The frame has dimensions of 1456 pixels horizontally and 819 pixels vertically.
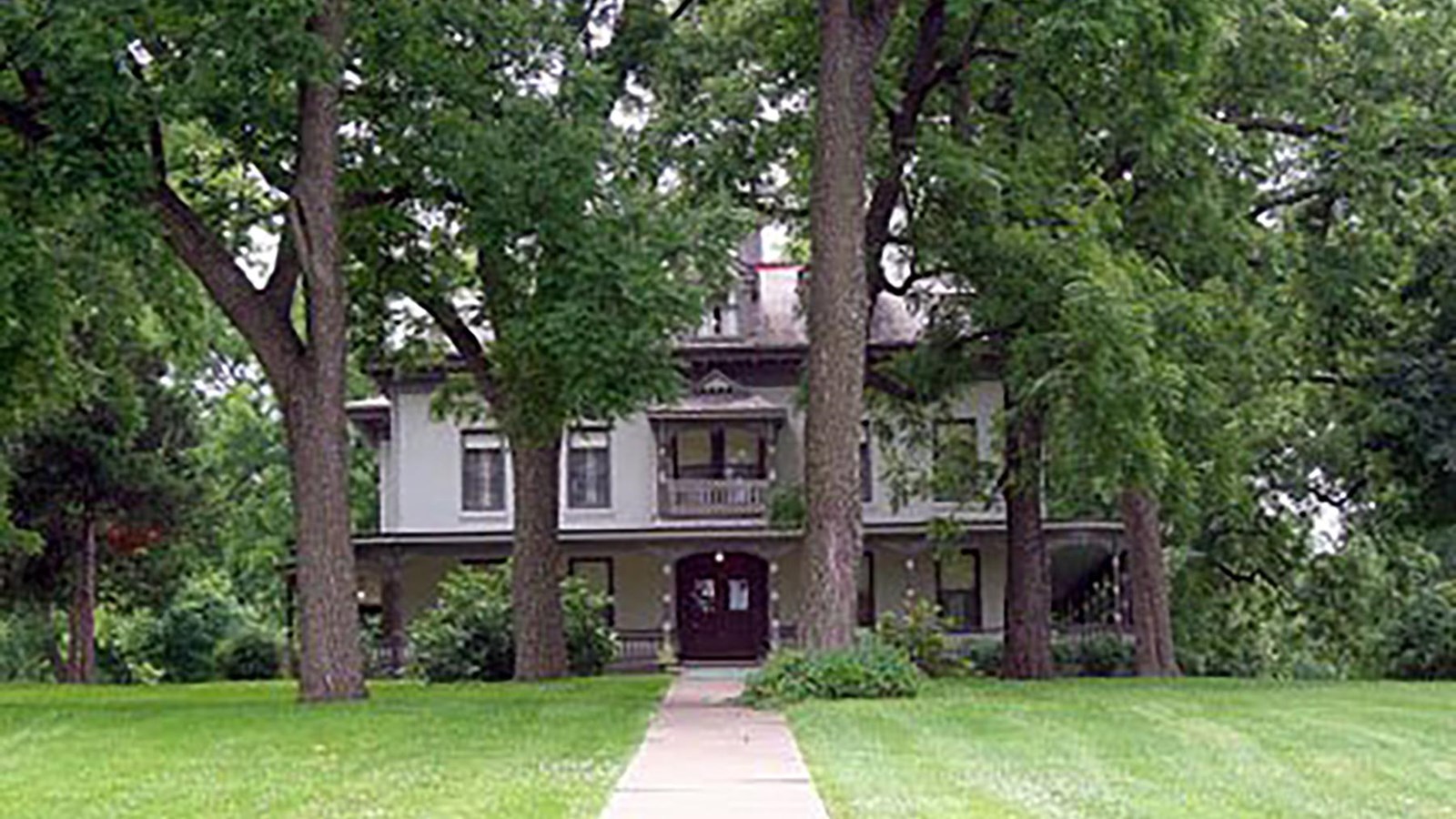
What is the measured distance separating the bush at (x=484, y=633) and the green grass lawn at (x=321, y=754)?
690cm

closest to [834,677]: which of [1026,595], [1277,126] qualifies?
[1026,595]

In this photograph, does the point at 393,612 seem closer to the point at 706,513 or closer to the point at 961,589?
the point at 706,513

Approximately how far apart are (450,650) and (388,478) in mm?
11641

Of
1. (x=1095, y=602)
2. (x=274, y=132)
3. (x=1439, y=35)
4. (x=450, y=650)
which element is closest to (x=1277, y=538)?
(x=1095, y=602)

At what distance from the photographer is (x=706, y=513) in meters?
39.3

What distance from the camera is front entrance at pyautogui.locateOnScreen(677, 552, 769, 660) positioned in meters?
41.0

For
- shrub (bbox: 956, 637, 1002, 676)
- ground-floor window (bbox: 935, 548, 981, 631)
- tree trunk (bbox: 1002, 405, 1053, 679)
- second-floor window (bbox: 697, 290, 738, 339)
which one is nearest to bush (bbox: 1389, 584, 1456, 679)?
shrub (bbox: 956, 637, 1002, 676)

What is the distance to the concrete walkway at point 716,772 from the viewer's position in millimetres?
10891

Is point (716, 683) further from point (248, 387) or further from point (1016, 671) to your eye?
point (248, 387)

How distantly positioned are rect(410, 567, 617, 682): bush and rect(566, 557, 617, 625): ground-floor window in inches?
319

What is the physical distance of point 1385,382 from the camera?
28.6 metres

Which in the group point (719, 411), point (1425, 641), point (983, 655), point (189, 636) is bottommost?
point (983, 655)

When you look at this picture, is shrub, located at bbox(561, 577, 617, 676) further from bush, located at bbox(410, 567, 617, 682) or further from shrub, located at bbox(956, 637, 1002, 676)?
shrub, located at bbox(956, 637, 1002, 676)

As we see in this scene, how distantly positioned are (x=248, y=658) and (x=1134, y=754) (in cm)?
2842
